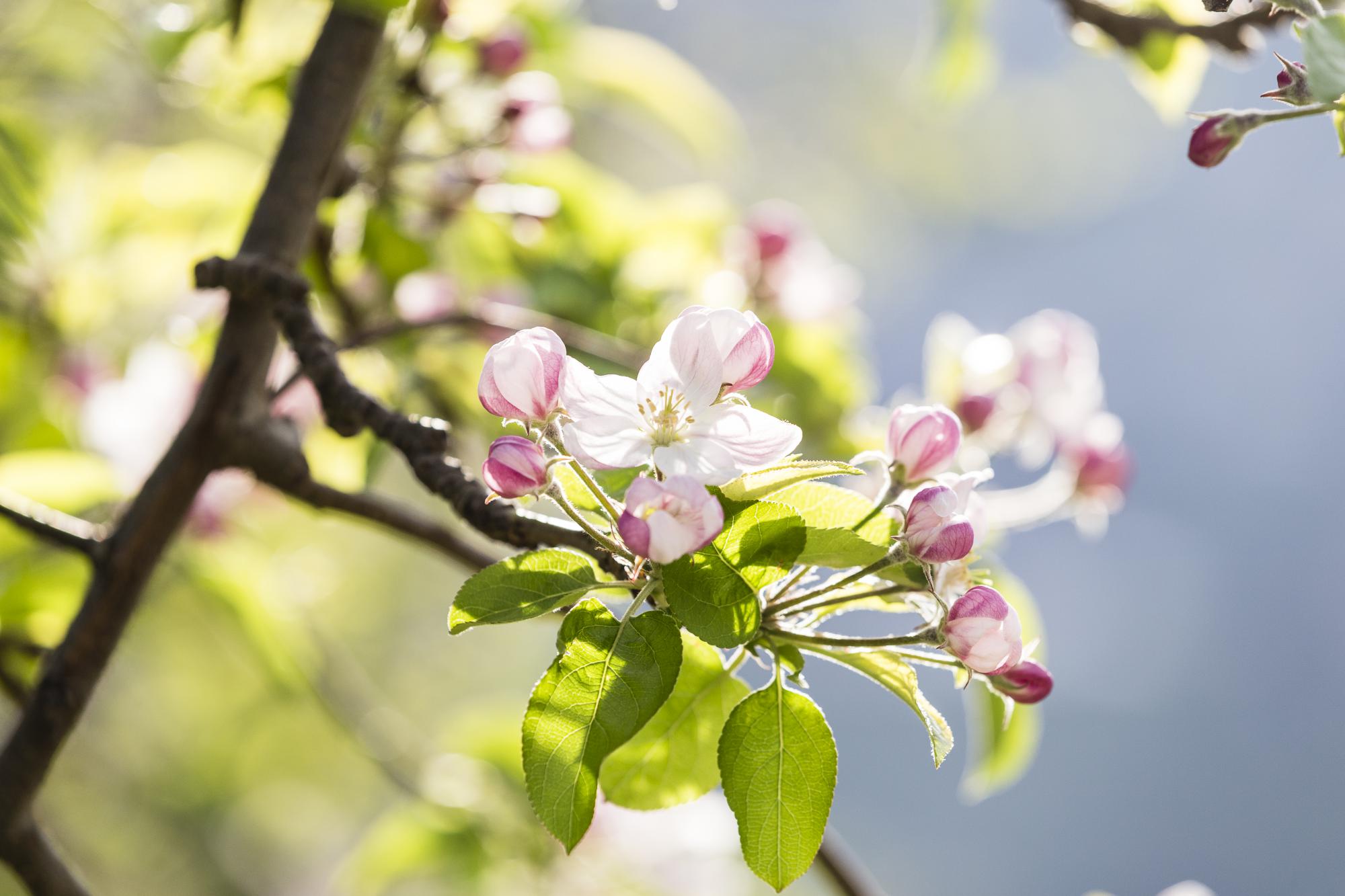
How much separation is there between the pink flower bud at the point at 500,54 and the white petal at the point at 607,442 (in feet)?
2.13

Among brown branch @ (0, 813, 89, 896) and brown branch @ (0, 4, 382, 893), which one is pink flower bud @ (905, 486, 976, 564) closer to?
brown branch @ (0, 4, 382, 893)

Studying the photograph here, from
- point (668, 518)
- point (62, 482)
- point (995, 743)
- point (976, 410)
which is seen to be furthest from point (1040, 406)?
point (62, 482)

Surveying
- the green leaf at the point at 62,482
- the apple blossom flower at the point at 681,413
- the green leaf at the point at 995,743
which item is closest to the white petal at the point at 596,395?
the apple blossom flower at the point at 681,413

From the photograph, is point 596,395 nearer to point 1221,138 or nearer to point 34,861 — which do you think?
point 1221,138

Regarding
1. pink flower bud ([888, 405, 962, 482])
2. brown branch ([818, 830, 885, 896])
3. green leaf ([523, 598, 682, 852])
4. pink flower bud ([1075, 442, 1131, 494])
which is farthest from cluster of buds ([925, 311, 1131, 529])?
green leaf ([523, 598, 682, 852])

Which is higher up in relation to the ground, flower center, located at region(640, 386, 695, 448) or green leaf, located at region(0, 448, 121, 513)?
flower center, located at region(640, 386, 695, 448)

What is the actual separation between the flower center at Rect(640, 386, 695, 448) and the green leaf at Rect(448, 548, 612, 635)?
50 millimetres

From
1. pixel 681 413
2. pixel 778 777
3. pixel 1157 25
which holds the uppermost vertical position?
pixel 1157 25

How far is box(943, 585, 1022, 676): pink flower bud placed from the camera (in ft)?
1.32

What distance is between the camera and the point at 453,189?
102 cm

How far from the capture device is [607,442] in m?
0.40

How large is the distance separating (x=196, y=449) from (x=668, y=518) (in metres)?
0.37

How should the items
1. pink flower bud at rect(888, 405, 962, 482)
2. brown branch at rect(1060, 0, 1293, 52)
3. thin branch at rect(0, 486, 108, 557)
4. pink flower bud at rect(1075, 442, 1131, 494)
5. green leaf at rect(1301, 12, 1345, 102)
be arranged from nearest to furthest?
green leaf at rect(1301, 12, 1345, 102) → pink flower bud at rect(888, 405, 962, 482) → thin branch at rect(0, 486, 108, 557) → brown branch at rect(1060, 0, 1293, 52) → pink flower bud at rect(1075, 442, 1131, 494)

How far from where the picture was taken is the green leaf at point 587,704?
0.39m
